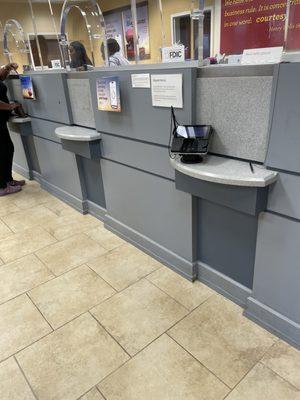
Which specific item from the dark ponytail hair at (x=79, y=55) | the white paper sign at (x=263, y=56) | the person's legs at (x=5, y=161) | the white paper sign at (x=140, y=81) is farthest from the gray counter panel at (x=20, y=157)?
the white paper sign at (x=263, y=56)

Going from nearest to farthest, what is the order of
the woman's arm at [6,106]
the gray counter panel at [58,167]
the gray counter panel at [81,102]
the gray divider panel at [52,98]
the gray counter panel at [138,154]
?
1. the gray counter panel at [138,154]
2. the gray counter panel at [81,102]
3. the gray divider panel at [52,98]
4. the gray counter panel at [58,167]
5. the woman's arm at [6,106]

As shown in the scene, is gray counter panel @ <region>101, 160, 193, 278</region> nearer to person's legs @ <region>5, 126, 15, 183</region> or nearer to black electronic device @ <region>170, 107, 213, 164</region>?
black electronic device @ <region>170, 107, 213, 164</region>

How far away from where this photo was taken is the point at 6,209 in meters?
3.38

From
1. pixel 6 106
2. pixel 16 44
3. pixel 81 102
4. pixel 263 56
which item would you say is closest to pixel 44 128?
pixel 6 106

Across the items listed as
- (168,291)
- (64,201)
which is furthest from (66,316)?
(64,201)

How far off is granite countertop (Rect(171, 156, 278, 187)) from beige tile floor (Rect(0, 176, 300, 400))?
872 mm

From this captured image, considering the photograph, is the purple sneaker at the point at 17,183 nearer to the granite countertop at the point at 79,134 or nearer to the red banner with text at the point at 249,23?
the granite countertop at the point at 79,134

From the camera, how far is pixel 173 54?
1.79 m

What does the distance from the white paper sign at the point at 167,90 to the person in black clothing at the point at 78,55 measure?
1398 mm

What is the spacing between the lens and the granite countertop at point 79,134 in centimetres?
234

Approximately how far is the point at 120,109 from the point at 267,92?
3.37ft

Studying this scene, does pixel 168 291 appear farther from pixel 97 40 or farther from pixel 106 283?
pixel 97 40

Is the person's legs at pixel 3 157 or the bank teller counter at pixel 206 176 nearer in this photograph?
the bank teller counter at pixel 206 176

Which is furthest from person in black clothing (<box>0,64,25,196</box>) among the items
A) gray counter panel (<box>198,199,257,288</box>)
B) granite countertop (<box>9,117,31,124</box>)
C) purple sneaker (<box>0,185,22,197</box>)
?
gray counter panel (<box>198,199,257,288</box>)
